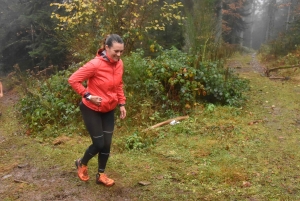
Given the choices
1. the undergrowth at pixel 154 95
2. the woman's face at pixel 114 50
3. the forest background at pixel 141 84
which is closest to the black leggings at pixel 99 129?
the woman's face at pixel 114 50

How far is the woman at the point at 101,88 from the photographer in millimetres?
3523

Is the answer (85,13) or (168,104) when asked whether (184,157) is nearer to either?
(168,104)

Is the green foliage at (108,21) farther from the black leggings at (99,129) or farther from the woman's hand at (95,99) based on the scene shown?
the woman's hand at (95,99)

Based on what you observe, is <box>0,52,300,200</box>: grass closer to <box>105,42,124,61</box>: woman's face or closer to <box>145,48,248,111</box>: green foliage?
<box>145,48,248,111</box>: green foliage

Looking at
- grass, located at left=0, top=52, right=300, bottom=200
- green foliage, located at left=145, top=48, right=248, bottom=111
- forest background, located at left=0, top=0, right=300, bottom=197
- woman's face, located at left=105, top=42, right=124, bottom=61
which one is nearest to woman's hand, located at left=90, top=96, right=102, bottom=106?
woman's face, located at left=105, top=42, right=124, bottom=61

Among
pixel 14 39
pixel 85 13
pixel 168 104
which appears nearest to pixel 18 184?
pixel 168 104

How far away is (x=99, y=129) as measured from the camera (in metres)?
3.73

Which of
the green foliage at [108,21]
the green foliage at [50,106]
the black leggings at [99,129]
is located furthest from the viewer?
the green foliage at [108,21]

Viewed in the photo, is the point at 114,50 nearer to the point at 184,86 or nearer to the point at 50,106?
the point at 184,86

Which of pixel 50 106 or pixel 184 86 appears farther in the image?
pixel 50 106

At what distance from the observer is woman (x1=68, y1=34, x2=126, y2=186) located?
352cm

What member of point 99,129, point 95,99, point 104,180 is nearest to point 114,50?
point 95,99

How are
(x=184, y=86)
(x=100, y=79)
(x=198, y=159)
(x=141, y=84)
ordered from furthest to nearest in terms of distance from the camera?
1. (x=141, y=84)
2. (x=184, y=86)
3. (x=198, y=159)
4. (x=100, y=79)

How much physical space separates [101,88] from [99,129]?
528mm
